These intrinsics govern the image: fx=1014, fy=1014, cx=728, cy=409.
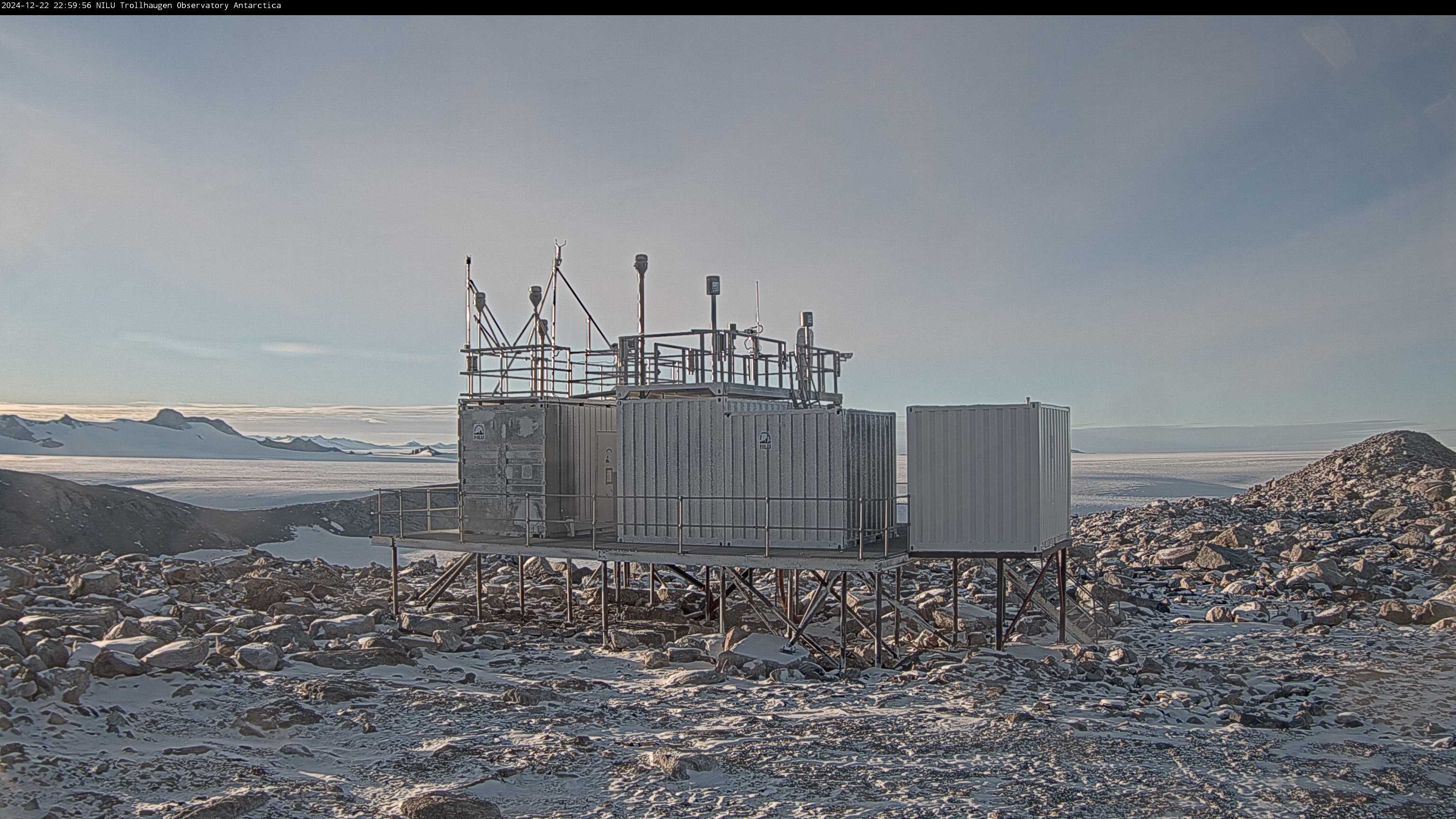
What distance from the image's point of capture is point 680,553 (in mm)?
18578

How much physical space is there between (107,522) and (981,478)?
36.1 m

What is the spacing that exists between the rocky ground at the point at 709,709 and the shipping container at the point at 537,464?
92.0 inches

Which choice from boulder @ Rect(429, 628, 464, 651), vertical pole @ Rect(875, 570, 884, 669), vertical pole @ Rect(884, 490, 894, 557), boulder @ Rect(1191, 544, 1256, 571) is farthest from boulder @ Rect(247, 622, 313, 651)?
boulder @ Rect(1191, 544, 1256, 571)

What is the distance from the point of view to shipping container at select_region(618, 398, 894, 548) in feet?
59.6

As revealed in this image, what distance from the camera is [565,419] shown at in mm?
21922

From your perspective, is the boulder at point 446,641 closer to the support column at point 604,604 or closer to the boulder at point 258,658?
the support column at point 604,604

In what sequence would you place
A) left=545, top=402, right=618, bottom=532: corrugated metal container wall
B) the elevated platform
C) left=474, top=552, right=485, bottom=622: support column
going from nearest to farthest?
the elevated platform → left=545, top=402, right=618, bottom=532: corrugated metal container wall → left=474, top=552, right=485, bottom=622: support column

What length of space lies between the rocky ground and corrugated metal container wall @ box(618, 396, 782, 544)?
223 centimetres

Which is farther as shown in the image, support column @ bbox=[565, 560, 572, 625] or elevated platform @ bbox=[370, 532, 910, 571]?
support column @ bbox=[565, 560, 572, 625]

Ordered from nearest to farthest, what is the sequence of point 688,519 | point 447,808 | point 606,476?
point 447,808 → point 688,519 → point 606,476

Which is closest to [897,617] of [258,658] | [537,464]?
[537,464]

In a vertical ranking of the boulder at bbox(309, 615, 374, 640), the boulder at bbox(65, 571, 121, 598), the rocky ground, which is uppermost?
the boulder at bbox(65, 571, 121, 598)

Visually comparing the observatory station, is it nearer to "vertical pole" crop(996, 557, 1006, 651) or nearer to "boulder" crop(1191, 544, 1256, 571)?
"vertical pole" crop(996, 557, 1006, 651)

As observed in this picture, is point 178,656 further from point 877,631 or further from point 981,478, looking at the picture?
point 981,478
